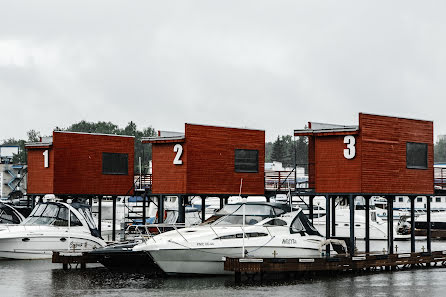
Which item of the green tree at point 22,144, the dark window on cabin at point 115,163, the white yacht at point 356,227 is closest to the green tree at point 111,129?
the green tree at point 22,144

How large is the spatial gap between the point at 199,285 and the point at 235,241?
3103mm

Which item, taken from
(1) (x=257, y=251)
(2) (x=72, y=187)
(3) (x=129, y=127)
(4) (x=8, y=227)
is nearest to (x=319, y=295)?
(1) (x=257, y=251)

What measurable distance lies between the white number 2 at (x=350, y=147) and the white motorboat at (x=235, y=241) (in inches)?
140

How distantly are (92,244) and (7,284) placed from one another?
10.9 m

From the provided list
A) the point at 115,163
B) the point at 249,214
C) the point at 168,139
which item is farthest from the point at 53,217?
the point at 249,214

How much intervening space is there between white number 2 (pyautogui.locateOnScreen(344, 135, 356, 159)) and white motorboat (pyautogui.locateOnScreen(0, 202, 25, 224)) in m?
21.3

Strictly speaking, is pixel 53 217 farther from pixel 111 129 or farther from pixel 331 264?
pixel 111 129

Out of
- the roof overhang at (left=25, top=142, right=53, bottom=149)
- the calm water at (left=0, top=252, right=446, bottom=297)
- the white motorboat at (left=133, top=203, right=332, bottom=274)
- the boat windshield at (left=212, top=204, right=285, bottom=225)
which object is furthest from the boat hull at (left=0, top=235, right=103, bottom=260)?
the boat windshield at (left=212, top=204, right=285, bottom=225)

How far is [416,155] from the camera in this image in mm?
40875

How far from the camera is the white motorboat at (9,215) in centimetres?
4984

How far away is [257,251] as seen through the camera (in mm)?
35062

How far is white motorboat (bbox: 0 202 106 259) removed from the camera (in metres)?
43.3

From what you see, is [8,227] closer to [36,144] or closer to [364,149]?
[36,144]

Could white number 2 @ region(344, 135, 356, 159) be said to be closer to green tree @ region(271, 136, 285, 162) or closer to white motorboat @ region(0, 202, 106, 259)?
white motorboat @ region(0, 202, 106, 259)
